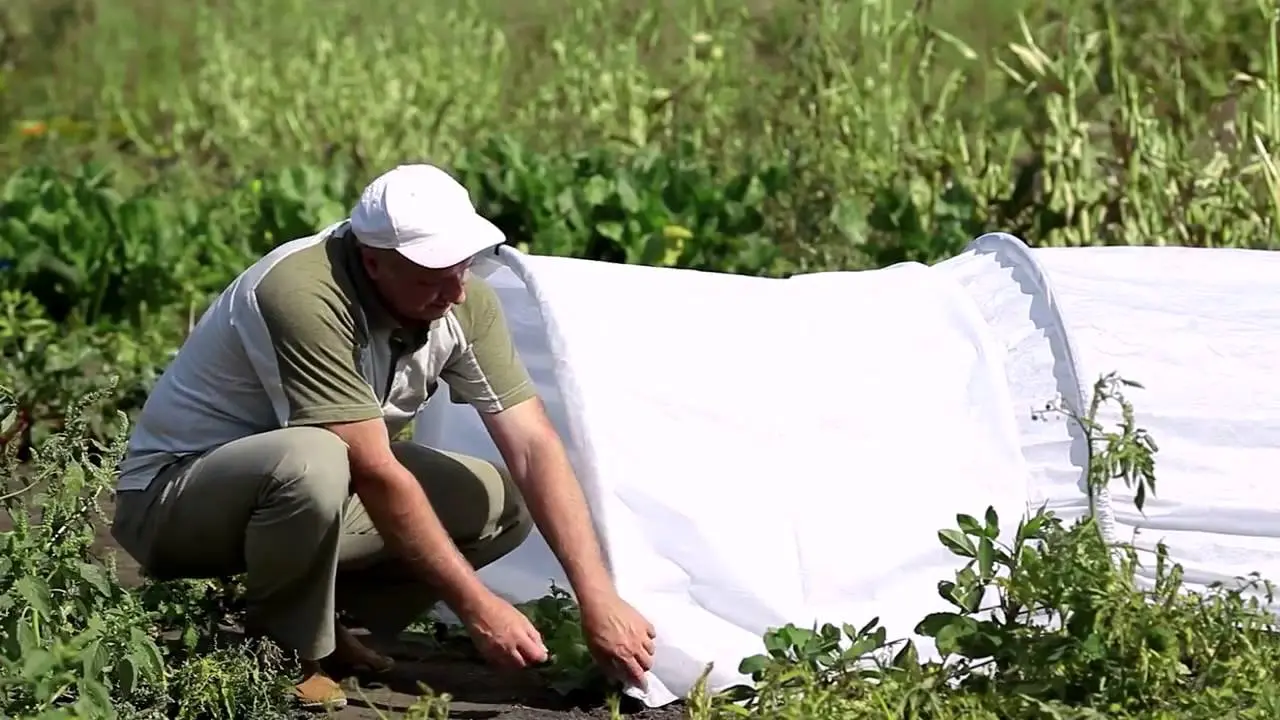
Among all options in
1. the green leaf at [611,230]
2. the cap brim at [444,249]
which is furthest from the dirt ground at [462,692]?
the green leaf at [611,230]

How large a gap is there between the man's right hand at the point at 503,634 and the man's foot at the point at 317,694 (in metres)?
0.36

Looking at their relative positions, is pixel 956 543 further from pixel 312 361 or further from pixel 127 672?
pixel 127 672

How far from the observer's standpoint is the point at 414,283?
3.63m

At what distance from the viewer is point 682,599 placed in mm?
3846

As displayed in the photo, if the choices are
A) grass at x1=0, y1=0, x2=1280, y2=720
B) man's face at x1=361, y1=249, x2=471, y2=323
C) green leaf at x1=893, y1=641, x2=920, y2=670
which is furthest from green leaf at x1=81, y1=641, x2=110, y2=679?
green leaf at x1=893, y1=641, x2=920, y2=670

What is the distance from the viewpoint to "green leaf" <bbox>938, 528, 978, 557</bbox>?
3404mm

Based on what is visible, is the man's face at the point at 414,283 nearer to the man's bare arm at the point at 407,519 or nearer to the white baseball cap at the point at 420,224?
the white baseball cap at the point at 420,224

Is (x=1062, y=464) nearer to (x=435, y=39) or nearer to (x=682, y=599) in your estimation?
(x=682, y=599)

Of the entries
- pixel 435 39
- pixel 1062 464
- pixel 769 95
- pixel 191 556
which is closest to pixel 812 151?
pixel 769 95

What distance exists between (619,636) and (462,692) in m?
0.48

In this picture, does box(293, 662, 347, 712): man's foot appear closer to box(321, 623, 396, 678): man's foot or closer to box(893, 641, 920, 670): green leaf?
box(321, 623, 396, 678): man's foot

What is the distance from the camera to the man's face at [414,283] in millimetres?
3621

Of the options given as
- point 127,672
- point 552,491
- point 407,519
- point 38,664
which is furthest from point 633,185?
point 38,664

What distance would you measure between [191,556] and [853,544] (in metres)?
1.25
